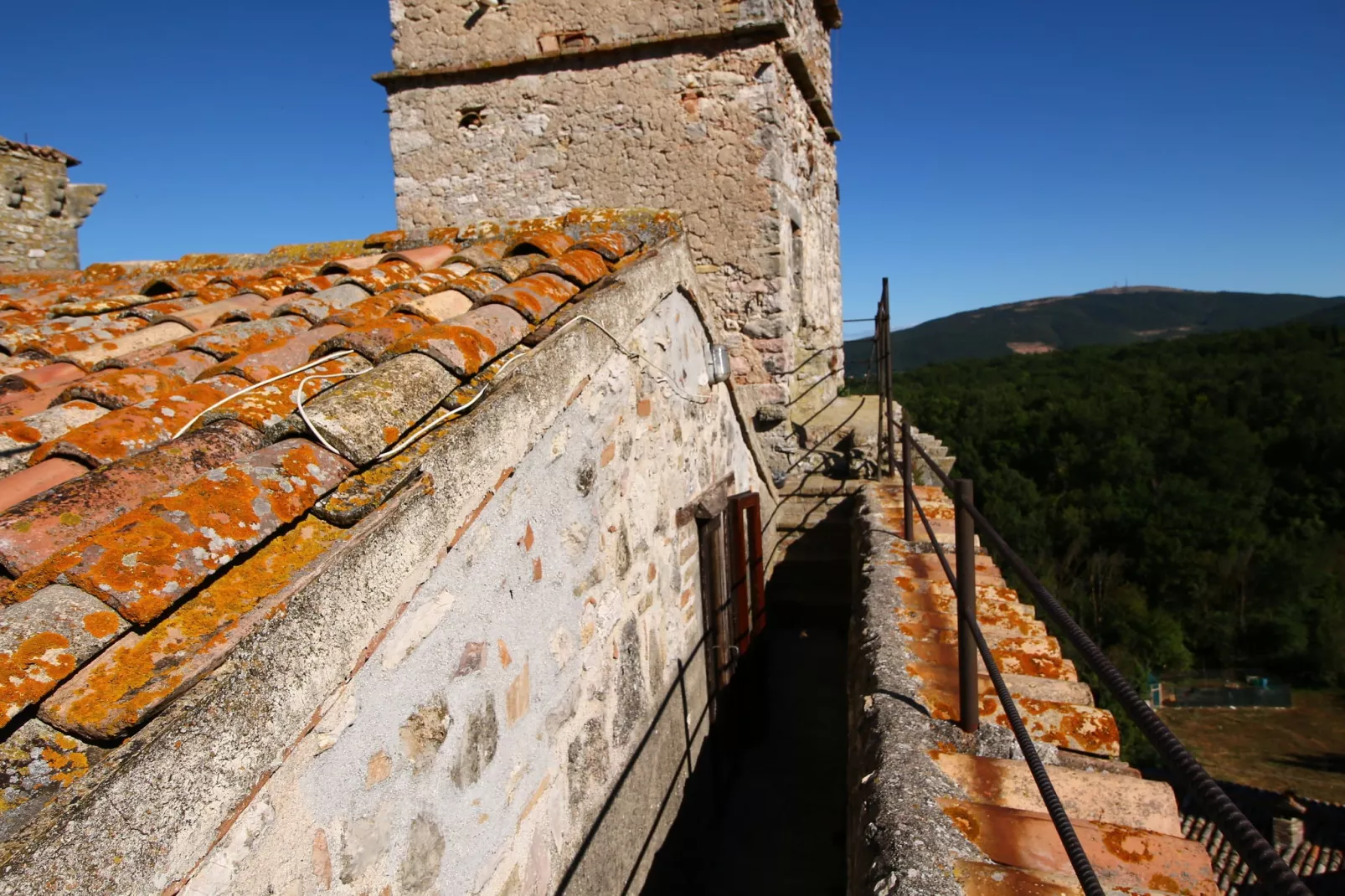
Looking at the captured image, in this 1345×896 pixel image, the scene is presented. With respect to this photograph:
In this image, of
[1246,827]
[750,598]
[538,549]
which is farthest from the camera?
[750,598]

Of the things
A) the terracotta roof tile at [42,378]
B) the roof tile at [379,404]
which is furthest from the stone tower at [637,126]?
the roof tile at [379,404]

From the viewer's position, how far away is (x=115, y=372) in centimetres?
235

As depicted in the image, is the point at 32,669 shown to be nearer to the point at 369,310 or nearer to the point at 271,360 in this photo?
the point at 271,360

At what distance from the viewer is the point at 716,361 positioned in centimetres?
437

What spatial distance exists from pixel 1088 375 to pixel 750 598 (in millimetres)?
43903

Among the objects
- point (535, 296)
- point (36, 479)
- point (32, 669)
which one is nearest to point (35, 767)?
point (32, 669)

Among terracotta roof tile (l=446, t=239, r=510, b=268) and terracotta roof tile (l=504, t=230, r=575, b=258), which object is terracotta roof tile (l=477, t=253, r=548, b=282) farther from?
terracotta roof tile (l=446, t=239, r=510, b=268)

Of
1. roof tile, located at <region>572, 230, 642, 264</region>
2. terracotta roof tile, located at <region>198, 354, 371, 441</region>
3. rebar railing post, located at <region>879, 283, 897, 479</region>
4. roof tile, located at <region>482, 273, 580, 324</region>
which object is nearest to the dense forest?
rebar railing post, located at <region>879, 283, 897, 479</region>

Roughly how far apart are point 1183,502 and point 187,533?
34017 millimetres

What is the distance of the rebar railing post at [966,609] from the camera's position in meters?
2.12

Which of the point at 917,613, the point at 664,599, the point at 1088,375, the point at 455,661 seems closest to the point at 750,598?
the point at 664,599

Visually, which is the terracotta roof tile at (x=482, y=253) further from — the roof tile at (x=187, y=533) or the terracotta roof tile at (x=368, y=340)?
the roof tile at (x=187, y=533)

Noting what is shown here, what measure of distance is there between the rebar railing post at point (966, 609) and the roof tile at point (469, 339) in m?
1.36

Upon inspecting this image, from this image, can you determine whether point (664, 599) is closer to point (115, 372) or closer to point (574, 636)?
point (574, 636)
